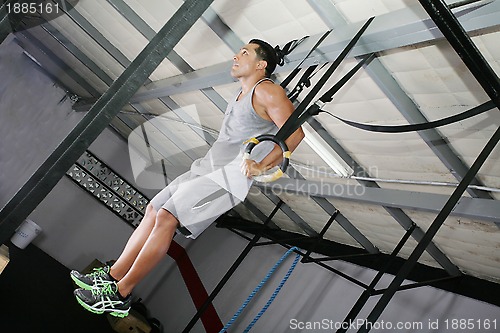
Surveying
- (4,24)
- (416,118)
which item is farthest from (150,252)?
(416,118)

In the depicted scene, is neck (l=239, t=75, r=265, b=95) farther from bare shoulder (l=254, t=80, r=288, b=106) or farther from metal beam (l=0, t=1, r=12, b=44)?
metal beam (l=0, t=1, r=12, b=44)

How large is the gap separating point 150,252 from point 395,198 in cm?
194

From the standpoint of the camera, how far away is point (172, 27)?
1.81m

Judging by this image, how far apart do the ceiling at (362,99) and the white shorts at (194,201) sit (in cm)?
92

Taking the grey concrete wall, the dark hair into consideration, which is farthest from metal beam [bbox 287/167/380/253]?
the dark hair

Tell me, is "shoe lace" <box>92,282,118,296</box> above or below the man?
below

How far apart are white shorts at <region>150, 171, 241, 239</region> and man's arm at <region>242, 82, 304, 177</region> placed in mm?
414

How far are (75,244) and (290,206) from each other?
4.44 metres

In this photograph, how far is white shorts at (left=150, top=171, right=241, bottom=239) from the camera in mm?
2547

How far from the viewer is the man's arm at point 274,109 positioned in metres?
2.36

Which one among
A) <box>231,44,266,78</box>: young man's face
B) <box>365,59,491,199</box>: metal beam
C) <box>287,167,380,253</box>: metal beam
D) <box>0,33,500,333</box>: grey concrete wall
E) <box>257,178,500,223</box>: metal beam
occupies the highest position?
<box>365,59,491,199</box>: metal beam

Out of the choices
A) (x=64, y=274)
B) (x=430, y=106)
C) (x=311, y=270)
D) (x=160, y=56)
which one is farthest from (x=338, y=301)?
(x=64, y=274)

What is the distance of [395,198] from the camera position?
369 cm

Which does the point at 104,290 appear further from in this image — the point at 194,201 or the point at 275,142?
the point at 275,142
